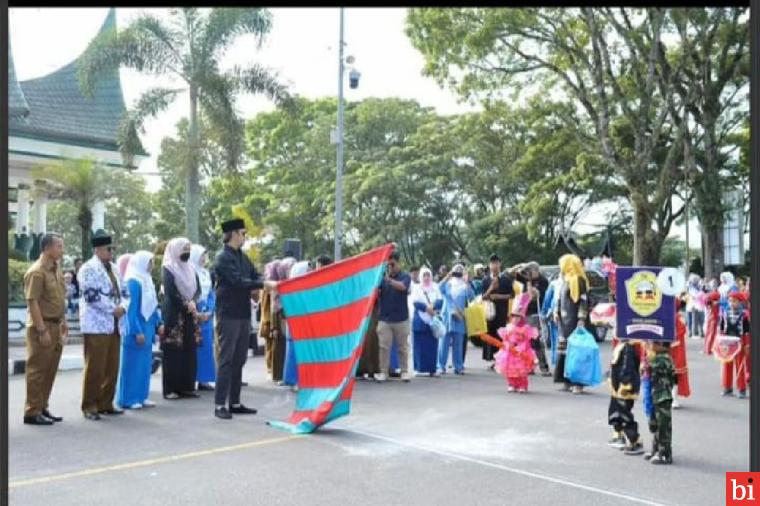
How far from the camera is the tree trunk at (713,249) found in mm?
24266

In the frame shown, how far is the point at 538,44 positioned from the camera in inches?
846

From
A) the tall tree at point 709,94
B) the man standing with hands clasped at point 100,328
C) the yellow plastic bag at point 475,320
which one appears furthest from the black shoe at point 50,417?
the tall tree at point 709,94

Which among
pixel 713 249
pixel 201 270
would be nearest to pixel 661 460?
pixel 201 270

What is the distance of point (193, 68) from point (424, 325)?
1232 cm

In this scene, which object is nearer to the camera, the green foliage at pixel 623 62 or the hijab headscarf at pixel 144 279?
the hijab headscarf at pixel 144 279

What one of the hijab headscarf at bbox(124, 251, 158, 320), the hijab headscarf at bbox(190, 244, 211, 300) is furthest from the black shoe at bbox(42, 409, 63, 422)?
the hijab headscarf at bbox(190, 244, 211, 300)

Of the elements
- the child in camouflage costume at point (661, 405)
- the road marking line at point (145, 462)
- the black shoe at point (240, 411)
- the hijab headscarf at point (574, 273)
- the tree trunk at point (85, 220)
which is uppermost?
the tree trunk at point (85, 220)

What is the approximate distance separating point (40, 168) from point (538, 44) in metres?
15.6

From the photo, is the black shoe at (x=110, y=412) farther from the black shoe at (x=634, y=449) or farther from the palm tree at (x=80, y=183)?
the palm tree at (x=80, y=183)

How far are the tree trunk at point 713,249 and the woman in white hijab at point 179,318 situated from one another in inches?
751

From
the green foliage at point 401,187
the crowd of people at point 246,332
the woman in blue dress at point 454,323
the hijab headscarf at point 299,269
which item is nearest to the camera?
the crowd of people at point 246,332

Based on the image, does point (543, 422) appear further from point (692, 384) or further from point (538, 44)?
point (538, 44)

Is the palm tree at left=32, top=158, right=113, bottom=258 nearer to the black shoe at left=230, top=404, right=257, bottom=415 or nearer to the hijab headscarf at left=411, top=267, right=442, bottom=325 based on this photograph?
the hijab headscarf at left=411, top=267, right=442, bottom=325

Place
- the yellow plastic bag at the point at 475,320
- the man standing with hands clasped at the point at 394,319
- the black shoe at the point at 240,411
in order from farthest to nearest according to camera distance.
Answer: the yellow plastic bag at the point at 475,320 < the man standing with hands clasped at the point at 394,319 < the black shoe at the point at 240,411
